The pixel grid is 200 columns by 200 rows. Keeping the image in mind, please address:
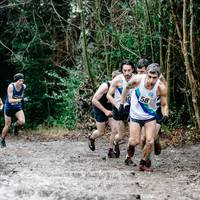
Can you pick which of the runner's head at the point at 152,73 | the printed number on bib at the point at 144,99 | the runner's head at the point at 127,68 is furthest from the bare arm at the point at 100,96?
the runner's head at the point at 152,73

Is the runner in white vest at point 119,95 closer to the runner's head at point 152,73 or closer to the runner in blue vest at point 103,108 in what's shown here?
the runner in blue vest at point 103,108

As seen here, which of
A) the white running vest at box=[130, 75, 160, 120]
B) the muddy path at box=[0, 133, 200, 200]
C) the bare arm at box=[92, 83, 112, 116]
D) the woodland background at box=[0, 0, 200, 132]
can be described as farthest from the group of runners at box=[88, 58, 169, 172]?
the woodland background at box=[0, 0, 200, 132]

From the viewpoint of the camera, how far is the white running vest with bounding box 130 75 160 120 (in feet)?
31.2

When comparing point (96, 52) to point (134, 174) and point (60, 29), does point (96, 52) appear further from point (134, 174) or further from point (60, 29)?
point (134, 174)

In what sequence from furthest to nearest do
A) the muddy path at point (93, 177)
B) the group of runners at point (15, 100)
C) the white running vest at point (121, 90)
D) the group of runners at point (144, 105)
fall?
the group of runners at point (15, 100)
the white running vest at point (121, 90)
the group of runners at point (144, 105)
the muddy path at point (93, 177)

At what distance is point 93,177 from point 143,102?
68.1 inches

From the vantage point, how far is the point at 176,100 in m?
18.7

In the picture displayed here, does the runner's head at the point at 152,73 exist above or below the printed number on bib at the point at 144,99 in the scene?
above

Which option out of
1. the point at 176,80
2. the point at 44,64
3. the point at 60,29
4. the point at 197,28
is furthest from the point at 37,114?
the point at 197,28

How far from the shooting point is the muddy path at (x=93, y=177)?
7112 mm

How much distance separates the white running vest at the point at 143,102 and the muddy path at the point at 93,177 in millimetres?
1001

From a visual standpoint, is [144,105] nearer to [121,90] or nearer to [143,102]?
[143,102]

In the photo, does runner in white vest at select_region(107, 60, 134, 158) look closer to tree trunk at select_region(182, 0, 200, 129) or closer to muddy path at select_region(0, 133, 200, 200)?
muddy path at select_region(0, 133, 200, 200)

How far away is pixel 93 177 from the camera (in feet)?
28.4
